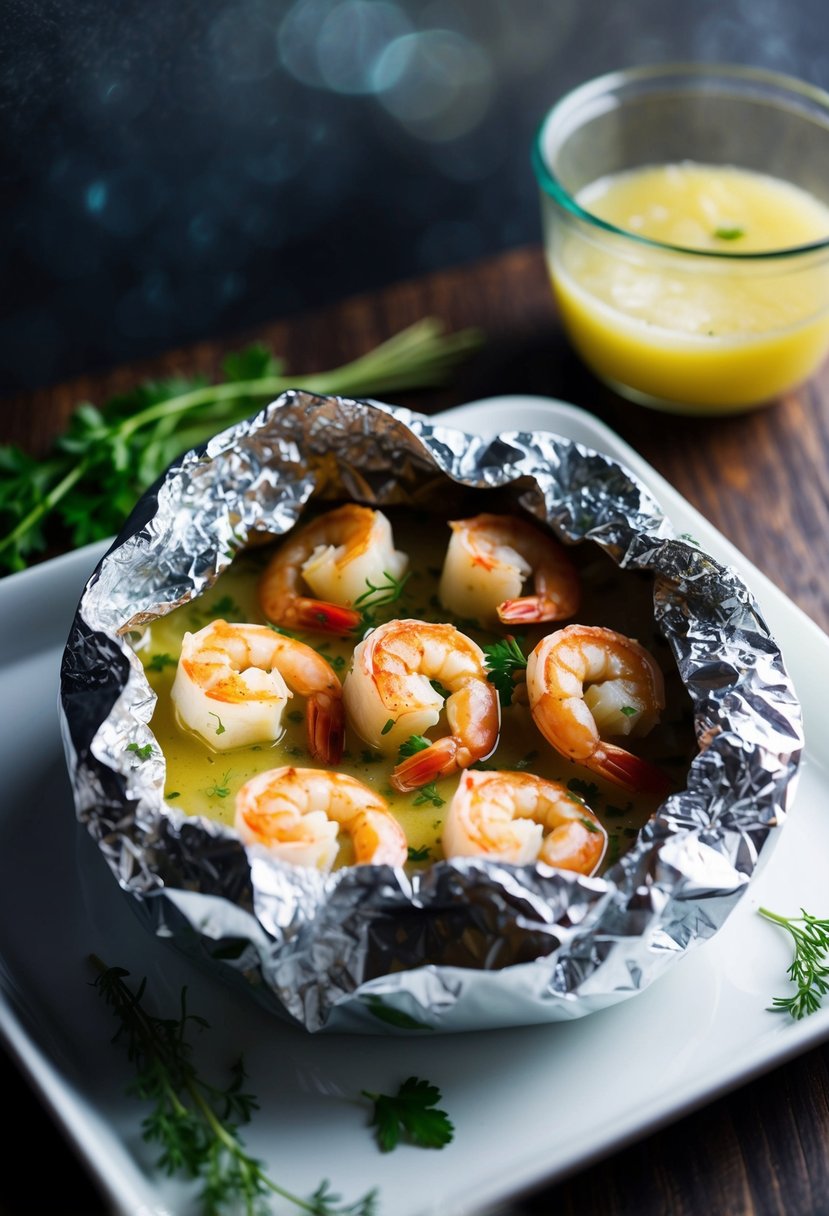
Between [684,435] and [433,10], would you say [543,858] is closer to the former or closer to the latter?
[684,435]

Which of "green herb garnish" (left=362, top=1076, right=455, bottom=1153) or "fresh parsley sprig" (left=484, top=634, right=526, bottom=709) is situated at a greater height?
"fresh parsley sprig" (left=484, top=634, right=526, bottom=709)

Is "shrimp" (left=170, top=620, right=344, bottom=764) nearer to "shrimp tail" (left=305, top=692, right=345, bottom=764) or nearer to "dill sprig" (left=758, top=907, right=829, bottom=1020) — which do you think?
"shrimp tail" (left=305, top=692, right=345, bottom=764)

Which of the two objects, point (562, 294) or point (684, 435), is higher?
point (562, 294)

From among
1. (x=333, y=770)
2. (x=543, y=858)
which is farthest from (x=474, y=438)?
(x=543, y=858)

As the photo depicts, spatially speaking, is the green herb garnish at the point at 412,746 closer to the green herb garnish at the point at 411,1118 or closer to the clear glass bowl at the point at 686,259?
the green herb garnish at the point at 411,1118

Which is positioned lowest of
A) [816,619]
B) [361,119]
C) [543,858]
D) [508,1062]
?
[816,619]

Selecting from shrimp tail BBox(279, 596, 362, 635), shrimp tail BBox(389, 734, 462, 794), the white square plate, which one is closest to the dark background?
shrimp tail BBox(279, 596, 362, 635)
